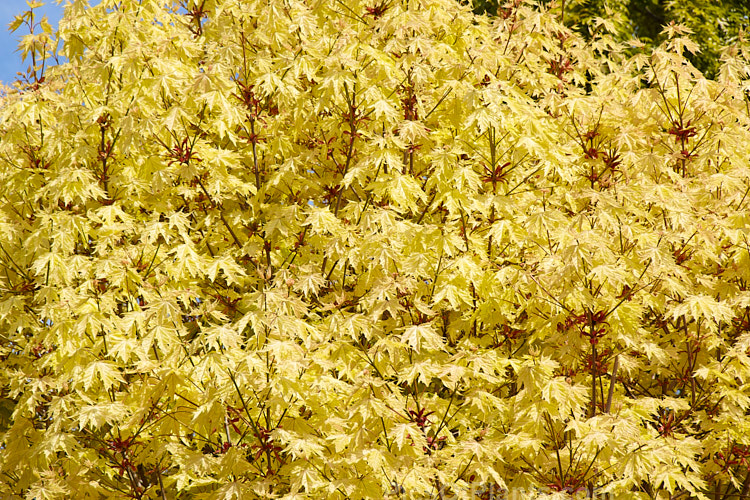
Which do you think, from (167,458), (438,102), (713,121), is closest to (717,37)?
(713,121)

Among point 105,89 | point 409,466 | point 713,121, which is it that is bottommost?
point 409,466

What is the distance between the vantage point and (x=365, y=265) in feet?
18.9

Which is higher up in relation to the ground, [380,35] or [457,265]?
[380,35]

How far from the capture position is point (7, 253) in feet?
19.6

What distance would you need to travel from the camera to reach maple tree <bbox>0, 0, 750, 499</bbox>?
4.69 metres

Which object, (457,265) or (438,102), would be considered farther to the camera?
(438,102)

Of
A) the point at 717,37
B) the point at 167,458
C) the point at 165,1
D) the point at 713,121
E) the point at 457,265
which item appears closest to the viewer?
the point at 457,265

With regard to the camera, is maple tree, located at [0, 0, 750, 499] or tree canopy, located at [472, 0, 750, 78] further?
tree canopy, located at [472, 0, 750, 78]

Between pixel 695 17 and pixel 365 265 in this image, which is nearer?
pixel 365 265

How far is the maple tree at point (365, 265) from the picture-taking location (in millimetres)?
4691

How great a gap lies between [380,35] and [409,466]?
3.10 metres

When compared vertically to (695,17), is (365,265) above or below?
below

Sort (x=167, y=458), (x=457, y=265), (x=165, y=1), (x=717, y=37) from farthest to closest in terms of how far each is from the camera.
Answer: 1. (x=717, y=37)
2. (x=165, y=1)
3. (x=167, y=458)
4. (x=457, y=265)

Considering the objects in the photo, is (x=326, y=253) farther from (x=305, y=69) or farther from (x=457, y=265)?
(x=305, y=69)
